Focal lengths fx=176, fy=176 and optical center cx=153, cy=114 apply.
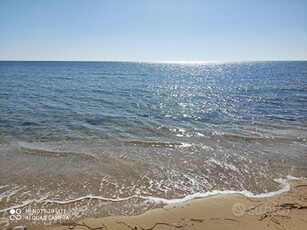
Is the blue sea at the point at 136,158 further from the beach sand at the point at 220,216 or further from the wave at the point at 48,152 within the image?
the beach sand at the point at 220,216

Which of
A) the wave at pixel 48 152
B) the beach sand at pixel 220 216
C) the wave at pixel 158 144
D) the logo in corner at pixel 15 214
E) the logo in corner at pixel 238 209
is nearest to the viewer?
the beach sand at pixel 220 216

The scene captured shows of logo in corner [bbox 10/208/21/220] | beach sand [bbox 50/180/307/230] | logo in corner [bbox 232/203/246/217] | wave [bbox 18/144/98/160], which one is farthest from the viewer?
wave [bbox 18/144/98/160]

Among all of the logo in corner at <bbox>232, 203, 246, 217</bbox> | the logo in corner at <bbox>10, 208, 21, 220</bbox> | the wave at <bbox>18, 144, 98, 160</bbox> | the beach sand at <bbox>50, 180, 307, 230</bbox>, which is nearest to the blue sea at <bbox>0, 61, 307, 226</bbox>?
the wave at <bbox>18, 144, 98, 160</bbox>

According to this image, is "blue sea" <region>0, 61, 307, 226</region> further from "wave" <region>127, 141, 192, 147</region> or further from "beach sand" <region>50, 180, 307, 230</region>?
"beach sand" <region>50, 180, 307, 230</region>

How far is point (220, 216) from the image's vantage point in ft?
18.6

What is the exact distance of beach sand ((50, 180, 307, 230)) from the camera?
17.3 feet

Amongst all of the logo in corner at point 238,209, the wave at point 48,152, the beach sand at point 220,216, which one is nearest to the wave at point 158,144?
the wave at point 48,152

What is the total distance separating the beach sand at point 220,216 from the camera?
17.3 ft

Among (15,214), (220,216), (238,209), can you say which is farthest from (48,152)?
(238,209)

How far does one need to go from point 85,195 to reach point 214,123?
12.4m

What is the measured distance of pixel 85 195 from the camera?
6.75 meters

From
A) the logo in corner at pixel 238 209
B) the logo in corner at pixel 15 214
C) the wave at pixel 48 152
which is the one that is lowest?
the logo in corner at pixel 15 214

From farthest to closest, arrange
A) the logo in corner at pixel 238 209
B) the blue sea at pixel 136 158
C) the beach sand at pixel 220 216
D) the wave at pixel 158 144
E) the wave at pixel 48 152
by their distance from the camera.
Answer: the wave at pixel 158 144 → the wave at pixel 48 152 → the blue sea at pixel 136 158 → the logo in corner at pixel 238 209 → the beach sand at pixel 220 216

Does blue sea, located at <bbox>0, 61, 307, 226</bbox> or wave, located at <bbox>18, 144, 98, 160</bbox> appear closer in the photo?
blue sea, located at <bbox>0, 61, 307, 226</bbox>
